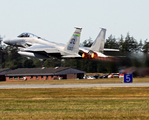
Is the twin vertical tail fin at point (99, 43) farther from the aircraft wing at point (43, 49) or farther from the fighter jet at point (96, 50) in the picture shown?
the aircraft wing at point (43, 49)

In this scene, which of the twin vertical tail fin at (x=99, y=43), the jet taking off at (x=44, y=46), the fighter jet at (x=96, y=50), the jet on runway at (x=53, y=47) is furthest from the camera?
the jet taking off at (x=44, y=46)

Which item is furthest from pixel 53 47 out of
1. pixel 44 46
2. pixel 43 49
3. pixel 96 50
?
pixel 96 50

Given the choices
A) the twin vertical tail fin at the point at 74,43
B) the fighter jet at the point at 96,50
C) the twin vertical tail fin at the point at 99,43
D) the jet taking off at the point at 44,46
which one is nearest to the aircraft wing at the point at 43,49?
the jet taking off at the point at 44,46

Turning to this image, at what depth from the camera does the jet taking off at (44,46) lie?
1529 inches

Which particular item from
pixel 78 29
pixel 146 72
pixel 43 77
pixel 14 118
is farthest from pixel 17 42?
pixel 43 77

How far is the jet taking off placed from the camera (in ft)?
127

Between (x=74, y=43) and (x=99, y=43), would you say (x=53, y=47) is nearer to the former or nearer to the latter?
(x=74, y=43)

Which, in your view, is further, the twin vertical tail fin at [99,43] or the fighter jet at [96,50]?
the twin vertical tail fin at [99,43]

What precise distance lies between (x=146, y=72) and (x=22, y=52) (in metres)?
16.7

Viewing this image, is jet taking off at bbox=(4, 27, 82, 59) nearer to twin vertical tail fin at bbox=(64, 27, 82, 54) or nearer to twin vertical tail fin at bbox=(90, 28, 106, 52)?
twin vertical tail fin at bbox=(64, 27, 82, 54)

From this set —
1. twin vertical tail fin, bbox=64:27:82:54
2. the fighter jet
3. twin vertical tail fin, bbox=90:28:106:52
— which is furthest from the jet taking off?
twin vertical tail fin, bbox=90:28:106:52

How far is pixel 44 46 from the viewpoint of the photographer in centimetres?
4075

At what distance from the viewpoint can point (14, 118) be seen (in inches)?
505

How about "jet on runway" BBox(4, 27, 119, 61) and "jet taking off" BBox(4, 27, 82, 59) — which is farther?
"jet taking off" BBox(4, 27, 82, 59)
